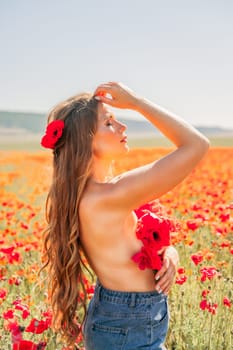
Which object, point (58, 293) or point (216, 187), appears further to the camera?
point (216, 187)

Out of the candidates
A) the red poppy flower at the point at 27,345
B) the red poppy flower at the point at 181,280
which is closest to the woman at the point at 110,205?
the red poppy flower at the point at 27,345

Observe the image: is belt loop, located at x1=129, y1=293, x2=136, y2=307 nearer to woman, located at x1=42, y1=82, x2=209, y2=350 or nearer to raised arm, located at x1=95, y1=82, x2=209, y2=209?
woman, located at x1=42, y1=82, x2=209, y2=350

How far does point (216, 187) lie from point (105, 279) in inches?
203

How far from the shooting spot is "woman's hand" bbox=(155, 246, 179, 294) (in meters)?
2.54

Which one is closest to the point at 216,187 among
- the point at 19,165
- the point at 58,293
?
the point at 58,293

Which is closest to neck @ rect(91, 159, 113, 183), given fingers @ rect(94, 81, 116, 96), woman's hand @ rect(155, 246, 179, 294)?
fingers @ rect(94, 81, 116, 96)

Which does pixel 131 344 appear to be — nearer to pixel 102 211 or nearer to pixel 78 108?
pixel 102 211

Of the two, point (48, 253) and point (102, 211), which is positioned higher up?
point (102, 211)

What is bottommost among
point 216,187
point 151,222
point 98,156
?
point 216,187

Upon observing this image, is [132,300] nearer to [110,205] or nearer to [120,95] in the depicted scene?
[110,205]

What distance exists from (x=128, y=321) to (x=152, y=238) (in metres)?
0.34

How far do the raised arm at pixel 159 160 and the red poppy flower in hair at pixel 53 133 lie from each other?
27 cm

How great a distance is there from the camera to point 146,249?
8.38 feet

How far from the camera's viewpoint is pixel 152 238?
2.60 metres
